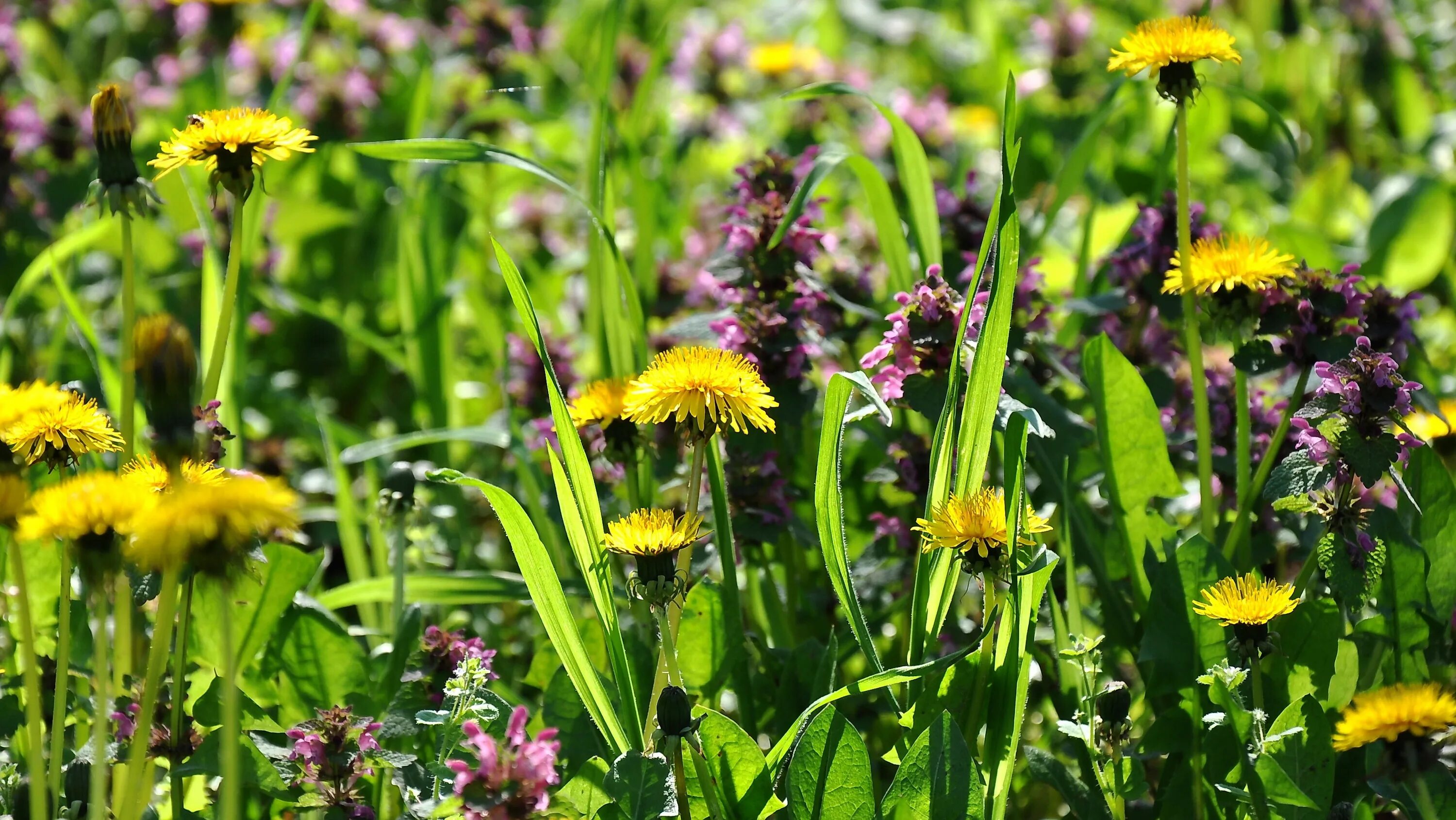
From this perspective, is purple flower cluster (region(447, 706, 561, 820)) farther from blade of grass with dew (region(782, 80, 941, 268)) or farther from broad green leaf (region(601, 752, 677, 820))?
blade of grass with dew (region(782, 80, 941, 268))

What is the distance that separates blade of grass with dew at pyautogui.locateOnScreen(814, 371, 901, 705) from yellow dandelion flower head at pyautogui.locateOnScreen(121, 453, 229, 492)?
1.68 feet

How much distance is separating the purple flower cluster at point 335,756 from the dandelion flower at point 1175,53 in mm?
938

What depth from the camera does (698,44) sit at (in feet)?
11.6

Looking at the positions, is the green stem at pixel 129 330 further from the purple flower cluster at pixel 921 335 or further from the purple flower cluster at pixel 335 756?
the purple flower cluster at pixel 921 335

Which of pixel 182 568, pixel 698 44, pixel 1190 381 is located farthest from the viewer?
pixel 698 44

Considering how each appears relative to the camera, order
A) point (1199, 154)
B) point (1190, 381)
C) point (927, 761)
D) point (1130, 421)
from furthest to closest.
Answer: point (1199, 154), point (1190, 381), point (1130, 421), point (927, 761)

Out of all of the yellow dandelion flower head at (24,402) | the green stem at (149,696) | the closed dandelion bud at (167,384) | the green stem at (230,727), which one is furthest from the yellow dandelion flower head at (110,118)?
the green stem at (230,727)

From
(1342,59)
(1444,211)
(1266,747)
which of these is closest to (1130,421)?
(1266,747)

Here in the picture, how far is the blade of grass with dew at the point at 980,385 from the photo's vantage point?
1197 millimetres

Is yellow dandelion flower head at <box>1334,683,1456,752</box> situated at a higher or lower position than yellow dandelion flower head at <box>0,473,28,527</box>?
lower

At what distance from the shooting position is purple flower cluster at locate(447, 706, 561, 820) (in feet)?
3.35

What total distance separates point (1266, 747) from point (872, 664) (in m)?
0.34

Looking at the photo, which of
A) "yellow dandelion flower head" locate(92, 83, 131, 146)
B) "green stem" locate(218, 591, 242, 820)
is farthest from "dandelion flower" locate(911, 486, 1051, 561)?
"yellow dandelion flower head" locate(92, 83, 131, 146)

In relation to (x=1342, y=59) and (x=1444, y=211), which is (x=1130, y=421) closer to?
(x=1444, y=211)
